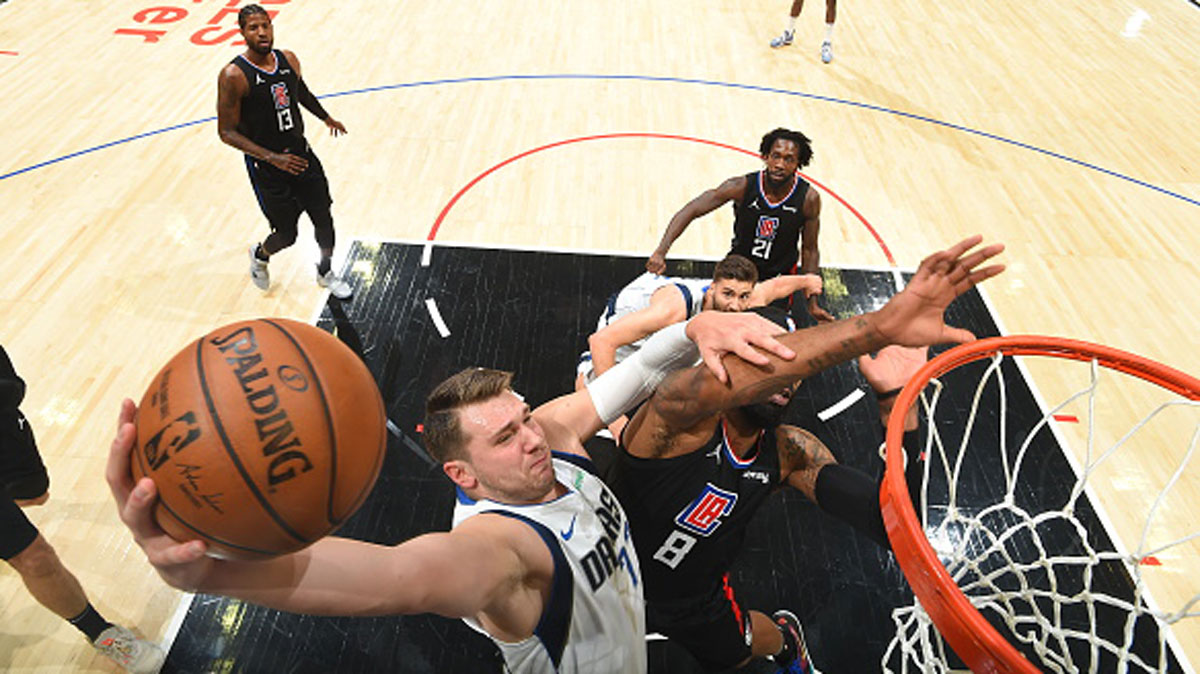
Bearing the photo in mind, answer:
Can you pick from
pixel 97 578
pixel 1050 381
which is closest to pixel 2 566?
pixel 97 578

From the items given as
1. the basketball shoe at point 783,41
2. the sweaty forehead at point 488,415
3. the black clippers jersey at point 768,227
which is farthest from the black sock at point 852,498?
the basketball shoe at point 783,41

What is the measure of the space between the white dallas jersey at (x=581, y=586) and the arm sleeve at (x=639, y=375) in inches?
9.5

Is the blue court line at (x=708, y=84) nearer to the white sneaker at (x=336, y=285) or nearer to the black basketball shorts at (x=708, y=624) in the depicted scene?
the white sneaker at (x=336, y=285)

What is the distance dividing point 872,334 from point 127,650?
312cm

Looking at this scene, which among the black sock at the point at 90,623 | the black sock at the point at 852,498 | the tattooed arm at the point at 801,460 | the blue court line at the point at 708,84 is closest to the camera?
the black sock at the point at 852,498

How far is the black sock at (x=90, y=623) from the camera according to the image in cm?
303

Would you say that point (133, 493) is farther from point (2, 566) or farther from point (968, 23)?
point (968, 23)

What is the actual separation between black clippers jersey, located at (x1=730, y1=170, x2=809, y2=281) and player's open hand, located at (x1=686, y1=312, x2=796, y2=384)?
7.79 feet

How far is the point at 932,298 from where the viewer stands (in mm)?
1694

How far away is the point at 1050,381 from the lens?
466cm

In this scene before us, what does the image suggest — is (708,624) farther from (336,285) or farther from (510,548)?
(336,285)

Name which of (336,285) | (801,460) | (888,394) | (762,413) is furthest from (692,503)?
(336,285)

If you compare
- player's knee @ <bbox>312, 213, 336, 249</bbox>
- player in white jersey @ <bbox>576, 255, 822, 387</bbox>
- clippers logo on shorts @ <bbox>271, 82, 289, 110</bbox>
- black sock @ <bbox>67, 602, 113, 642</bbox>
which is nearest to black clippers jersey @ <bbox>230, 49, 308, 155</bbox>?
clippers logo on shorts @ <bbox>271, 82, 289, 110</bbox>

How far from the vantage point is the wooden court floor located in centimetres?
457
